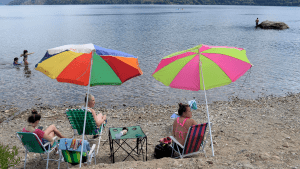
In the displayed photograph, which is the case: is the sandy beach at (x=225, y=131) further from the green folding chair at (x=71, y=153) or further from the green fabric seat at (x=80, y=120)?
the green fabric seat at (x=80, y=120)

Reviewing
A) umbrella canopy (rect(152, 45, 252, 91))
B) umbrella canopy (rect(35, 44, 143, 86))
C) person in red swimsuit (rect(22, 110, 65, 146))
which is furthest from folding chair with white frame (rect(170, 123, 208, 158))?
person in red swimsuit (rect(22, 110, 65, 146))

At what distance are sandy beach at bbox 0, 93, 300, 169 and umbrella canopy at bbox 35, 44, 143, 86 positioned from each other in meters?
2.13

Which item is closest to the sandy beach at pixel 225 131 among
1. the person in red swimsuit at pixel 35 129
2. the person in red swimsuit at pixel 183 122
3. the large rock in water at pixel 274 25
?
the person in red swimsuit at pixel 183 122

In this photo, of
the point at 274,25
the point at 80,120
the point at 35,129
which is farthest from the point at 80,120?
the point at 274,25

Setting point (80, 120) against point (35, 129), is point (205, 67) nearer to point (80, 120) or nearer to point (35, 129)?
point (80, 120)

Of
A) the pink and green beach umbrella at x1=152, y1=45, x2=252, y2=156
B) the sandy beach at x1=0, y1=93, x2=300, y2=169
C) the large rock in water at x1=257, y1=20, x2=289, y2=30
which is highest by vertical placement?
the large rock in water at x1=257, y1=20, x2=289, y2=30

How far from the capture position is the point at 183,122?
5988 millimetres

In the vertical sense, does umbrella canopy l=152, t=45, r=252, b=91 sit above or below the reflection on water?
above

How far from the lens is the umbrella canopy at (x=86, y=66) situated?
5695mm

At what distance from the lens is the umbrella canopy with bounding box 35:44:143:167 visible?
570 cm

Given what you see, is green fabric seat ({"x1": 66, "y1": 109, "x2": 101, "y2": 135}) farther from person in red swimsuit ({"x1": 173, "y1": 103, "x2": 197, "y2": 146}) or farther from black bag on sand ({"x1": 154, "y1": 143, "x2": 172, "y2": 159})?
person in red swimsuit ({"x1": 173, "y1": 103, "x2": 197, "y2": 146})

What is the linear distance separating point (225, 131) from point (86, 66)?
5357mm

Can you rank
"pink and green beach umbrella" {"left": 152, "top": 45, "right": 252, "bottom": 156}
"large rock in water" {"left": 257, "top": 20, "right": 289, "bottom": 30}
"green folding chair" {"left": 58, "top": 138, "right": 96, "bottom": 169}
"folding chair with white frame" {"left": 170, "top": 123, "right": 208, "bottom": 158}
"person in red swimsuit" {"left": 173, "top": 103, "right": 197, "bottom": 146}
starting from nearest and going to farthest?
"green folding chair" {"left": 58, "top": 138, "right": 96, "bottom": 169}, "folding chair with white frame" {"left": 170, "top": 123, "right": 208, "bottom": 158}, "pink and green beach umbrella" {"left": 152, "top": 45, "right": 252, "bottom": 156}, "person in red swimsuit" {"left": 173, "top": 103, "right": 197, "bottom": 146}, "large rock in water" {"left": 257, "top": 20, "right": 289, "bottom": 30}

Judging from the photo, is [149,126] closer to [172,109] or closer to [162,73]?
[172,109]
